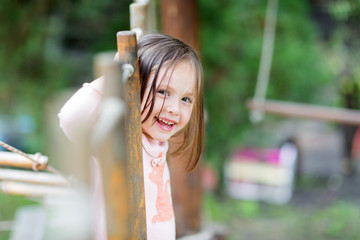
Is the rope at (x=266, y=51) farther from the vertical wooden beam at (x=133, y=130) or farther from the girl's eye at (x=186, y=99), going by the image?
the vertical wooden beam at (x=133, y=130)

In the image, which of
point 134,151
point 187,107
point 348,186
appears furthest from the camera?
point 348,186

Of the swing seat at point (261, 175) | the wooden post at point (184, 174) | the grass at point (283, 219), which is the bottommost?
the grass at point (283, 219)

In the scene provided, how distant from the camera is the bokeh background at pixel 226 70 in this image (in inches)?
133

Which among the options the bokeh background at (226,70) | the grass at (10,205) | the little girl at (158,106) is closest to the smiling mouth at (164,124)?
the little girl at (158,106)

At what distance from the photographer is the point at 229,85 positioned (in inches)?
145

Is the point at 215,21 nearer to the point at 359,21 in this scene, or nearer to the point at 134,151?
the point at 359,21

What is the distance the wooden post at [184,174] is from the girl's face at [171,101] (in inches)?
49.3

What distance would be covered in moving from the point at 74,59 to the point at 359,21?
8.40ft

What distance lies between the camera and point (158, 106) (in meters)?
0.75

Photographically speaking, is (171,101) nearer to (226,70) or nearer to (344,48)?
(226,70)

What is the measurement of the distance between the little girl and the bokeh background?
2302 mm

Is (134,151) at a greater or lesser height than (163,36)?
lesser

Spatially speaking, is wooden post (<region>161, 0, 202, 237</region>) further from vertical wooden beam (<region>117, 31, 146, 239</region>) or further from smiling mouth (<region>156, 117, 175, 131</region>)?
vertical wooden beam (<region>117, 31, 146, 239</region>)

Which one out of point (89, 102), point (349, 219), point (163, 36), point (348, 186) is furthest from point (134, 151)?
point (348, 186)
